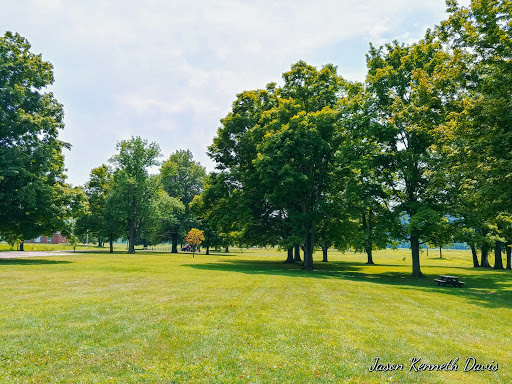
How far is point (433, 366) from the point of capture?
6668 mm

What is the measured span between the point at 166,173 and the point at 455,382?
6581 centimetres

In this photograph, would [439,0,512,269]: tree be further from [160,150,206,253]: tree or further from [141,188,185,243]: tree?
[160,150,206,253]: tree

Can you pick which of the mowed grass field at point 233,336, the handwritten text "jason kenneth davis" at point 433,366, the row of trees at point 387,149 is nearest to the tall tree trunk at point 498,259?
the row of trees at point 387,149

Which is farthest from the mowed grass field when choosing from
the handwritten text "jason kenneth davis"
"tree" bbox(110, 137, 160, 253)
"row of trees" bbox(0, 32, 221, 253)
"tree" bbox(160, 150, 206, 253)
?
"tree" bbox(160, 150, 206, 253)

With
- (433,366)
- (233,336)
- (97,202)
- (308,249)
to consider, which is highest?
(97,202)

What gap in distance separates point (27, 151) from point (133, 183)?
24027 mm

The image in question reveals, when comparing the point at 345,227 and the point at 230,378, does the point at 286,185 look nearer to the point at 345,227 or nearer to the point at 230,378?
the point at 345,227

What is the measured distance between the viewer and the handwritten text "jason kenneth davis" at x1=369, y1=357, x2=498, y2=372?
647cm

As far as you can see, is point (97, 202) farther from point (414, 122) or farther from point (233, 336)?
point (233, 336)

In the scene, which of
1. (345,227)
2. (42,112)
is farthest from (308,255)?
(42,112)

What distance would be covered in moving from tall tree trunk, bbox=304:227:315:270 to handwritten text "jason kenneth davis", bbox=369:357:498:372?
25536 mm

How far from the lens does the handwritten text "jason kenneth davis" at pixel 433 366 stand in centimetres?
647

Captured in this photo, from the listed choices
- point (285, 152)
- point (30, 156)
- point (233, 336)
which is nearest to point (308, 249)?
point (285, 152)

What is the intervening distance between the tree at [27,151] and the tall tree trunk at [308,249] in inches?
980
